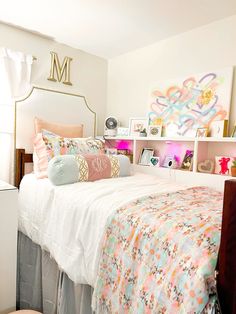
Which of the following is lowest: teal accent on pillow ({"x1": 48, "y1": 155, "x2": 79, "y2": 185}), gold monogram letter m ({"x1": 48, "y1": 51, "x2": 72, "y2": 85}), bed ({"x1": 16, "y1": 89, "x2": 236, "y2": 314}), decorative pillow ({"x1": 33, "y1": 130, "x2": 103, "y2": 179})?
bed ({"x1": 16, "y1": 89, "x2": 236, "y2": 314})

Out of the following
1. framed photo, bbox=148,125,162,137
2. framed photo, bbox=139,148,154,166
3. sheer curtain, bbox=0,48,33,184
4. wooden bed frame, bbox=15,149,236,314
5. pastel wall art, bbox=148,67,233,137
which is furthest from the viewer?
framed photo, bbox=139,148,154,166

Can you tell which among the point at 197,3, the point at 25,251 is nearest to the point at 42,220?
the point at 25,251

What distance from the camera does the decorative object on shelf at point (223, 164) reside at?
1920mm

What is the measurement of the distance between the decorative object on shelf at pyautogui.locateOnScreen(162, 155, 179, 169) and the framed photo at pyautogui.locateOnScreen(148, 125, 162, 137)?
0.83 ft

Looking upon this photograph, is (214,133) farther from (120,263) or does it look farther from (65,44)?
(65,44)

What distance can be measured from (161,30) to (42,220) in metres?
1.94

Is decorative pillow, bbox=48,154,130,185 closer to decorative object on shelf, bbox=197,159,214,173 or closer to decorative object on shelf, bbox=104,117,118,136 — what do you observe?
decorative object on shelf, bbox=197,159,214,173

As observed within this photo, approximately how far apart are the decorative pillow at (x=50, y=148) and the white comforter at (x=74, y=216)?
0.17 m

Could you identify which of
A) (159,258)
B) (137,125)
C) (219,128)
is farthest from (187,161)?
(159,258)

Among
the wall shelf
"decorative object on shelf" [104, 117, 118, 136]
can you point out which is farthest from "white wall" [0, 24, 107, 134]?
the wall shelf

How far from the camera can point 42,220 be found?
154cm

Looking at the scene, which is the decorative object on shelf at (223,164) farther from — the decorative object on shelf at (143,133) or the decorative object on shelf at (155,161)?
the decorative object on shelf at (143,133)

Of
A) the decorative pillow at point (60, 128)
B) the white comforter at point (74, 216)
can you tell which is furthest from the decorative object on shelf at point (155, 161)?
the decorative pillow at point (60, 128)

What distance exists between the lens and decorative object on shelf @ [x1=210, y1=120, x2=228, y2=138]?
1.94 meters
